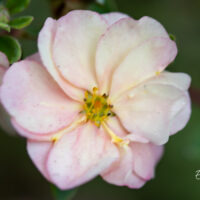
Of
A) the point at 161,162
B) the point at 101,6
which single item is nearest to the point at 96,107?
the point at 101,6

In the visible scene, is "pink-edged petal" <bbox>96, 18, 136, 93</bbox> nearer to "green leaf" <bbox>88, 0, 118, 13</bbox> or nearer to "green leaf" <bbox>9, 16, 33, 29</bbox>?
"green leaf" <bbox>9, 16, 33, 29</bbox>

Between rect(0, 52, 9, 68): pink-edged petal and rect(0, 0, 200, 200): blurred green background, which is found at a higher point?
rect(0, 52, 9, 68): pink-edged petal

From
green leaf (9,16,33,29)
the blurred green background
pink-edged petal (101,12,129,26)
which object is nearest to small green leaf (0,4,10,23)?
green leaf (9,16,33,29)

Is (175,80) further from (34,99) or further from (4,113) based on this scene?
(4,113)

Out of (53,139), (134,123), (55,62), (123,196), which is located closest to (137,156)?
(134,123)

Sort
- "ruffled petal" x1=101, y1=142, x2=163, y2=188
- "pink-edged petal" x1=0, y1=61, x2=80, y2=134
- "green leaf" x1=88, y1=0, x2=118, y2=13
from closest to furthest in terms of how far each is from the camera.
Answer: "pink-edged petal" x1=0, y1=61, x2=80, y2=134 < "ruffled petal" x1=101, y1=142, x2=163, y2=188 < "green leaf" x1=88, y1=0, x2=118, y2=13

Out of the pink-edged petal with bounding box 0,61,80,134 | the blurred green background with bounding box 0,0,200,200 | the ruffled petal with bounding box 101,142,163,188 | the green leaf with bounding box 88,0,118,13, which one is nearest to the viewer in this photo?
the pink-edged petal with bounding box 0,61,80,134

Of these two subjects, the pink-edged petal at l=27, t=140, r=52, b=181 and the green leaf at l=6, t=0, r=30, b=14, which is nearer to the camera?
the pink-edged petal at l=27, t=140, r=52, b=181

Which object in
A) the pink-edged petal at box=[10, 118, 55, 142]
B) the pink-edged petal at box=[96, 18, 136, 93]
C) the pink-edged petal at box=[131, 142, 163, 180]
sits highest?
the pink-edged petal at box=[96, 18, 136, 93]

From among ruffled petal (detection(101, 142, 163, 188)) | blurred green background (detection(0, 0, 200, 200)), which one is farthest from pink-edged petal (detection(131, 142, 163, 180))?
blurred green background (detection(0, 0, 200, 200))
